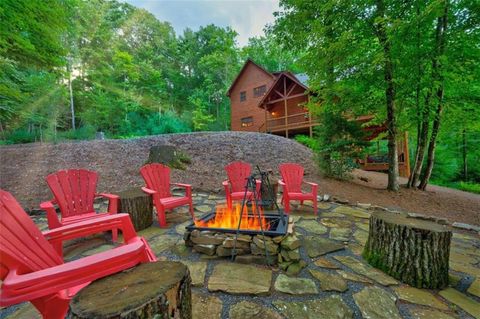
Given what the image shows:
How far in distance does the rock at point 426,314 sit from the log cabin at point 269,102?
11.3 meters

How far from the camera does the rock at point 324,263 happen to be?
2.17 m

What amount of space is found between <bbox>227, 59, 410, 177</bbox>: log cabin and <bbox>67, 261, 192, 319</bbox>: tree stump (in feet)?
39.9

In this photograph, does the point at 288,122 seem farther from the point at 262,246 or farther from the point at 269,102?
the point at 262,246

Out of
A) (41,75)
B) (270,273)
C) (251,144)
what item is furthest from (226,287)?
(41,75)

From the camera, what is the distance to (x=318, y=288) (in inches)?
72.3

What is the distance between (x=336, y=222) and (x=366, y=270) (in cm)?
134

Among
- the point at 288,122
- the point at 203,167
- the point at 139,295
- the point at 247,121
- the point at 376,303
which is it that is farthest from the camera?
the point at 247,121

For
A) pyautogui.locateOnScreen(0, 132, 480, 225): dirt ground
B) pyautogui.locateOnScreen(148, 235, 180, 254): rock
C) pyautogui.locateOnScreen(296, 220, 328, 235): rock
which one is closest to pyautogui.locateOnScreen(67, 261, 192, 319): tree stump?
pyautogui.locateOnScreen(148, 235, 180, 254): rock

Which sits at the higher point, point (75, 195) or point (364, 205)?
point (75, 195)

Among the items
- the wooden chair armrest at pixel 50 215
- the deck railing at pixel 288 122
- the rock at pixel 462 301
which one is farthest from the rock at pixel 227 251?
the deck railing at pixel 288 122

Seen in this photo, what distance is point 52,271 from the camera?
1.07 metres

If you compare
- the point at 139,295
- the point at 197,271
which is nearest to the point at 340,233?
the point at 197,271

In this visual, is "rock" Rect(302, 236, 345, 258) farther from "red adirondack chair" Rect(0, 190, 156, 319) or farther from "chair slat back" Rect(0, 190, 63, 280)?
"chair slat back" Rect(0, 190, 63, 280)

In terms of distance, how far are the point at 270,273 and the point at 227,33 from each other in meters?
25.4
